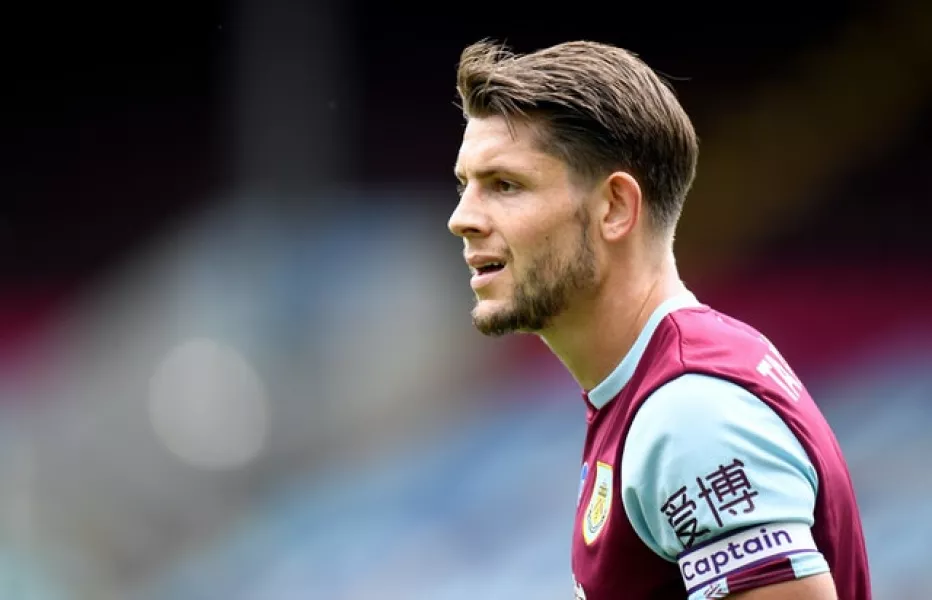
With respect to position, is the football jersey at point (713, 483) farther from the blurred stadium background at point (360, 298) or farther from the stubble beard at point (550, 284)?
the blurred stadium background at point (360, 298)

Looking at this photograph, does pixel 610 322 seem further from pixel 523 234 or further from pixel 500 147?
pixel 500 147

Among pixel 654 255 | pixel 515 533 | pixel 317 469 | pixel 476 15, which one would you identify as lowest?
pixel 654 255

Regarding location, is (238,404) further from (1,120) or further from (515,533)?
(1,120)

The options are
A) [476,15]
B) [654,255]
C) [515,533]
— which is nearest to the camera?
[654,255]

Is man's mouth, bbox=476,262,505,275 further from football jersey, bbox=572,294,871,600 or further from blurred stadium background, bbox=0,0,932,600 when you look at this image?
blurred stadium background, bbox=0,0,932,600

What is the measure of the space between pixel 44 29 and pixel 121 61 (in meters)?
0.41

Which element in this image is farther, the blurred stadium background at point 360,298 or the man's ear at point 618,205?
the blurred stadium background at point 360,298

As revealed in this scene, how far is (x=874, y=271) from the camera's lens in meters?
5.64

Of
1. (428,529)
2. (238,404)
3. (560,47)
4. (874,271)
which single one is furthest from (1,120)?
(560,47)

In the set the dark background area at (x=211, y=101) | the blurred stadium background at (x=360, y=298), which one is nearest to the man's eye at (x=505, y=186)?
the blurred stadium background at (x=360, y=298)

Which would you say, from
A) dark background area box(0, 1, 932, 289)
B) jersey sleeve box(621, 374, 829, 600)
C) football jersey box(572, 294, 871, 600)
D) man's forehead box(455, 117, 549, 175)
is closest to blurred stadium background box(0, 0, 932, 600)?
dark background area box(0, 1, 932, 289)

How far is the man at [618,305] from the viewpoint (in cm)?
174

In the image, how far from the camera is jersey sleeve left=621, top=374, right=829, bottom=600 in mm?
→ 1643

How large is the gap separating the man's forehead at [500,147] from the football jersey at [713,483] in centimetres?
34
